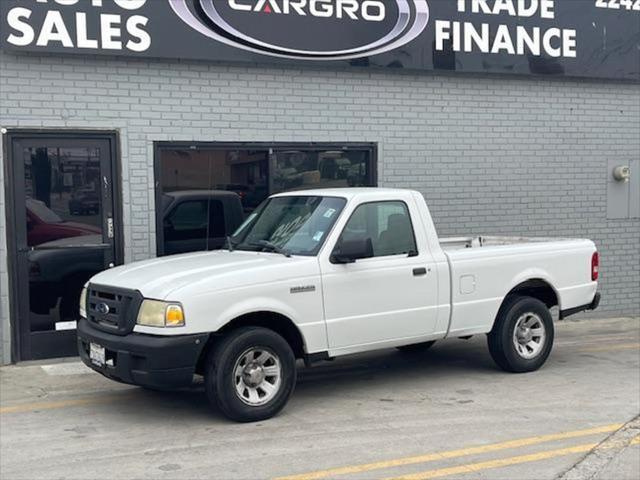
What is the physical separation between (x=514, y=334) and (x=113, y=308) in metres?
3.94

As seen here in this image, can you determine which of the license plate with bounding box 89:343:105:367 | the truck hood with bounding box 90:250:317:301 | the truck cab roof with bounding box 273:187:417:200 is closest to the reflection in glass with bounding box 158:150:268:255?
Answer: the truck cab roof with bounding box 273:187:417:200

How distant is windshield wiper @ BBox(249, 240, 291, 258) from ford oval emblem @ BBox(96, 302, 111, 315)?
150cm

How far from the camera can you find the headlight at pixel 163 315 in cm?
619

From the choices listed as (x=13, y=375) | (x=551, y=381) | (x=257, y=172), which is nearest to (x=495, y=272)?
(x=551, y=381)

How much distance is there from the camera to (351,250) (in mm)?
6832

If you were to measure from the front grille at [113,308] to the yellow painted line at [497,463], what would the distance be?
243cm

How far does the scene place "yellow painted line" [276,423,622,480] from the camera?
5.42 meters

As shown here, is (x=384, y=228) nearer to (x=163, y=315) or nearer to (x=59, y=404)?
(x=163, y=315)

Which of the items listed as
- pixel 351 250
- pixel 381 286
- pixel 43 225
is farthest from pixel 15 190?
pixel 381 286

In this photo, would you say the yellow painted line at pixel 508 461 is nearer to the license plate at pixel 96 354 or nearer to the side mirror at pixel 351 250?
the side mirror at pixel 351 250

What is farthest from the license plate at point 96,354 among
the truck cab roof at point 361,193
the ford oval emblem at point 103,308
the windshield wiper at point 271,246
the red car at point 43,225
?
the red car at point 43,225

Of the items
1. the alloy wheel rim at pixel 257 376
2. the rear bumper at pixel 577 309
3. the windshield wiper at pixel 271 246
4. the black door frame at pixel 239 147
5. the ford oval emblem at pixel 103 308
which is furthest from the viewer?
the black door frame at pixel 239 147

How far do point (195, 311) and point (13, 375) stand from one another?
3262mm

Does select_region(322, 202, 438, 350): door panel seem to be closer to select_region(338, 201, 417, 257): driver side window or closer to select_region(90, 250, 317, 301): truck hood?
select_region(338, 201, 417, 257): driver side window
